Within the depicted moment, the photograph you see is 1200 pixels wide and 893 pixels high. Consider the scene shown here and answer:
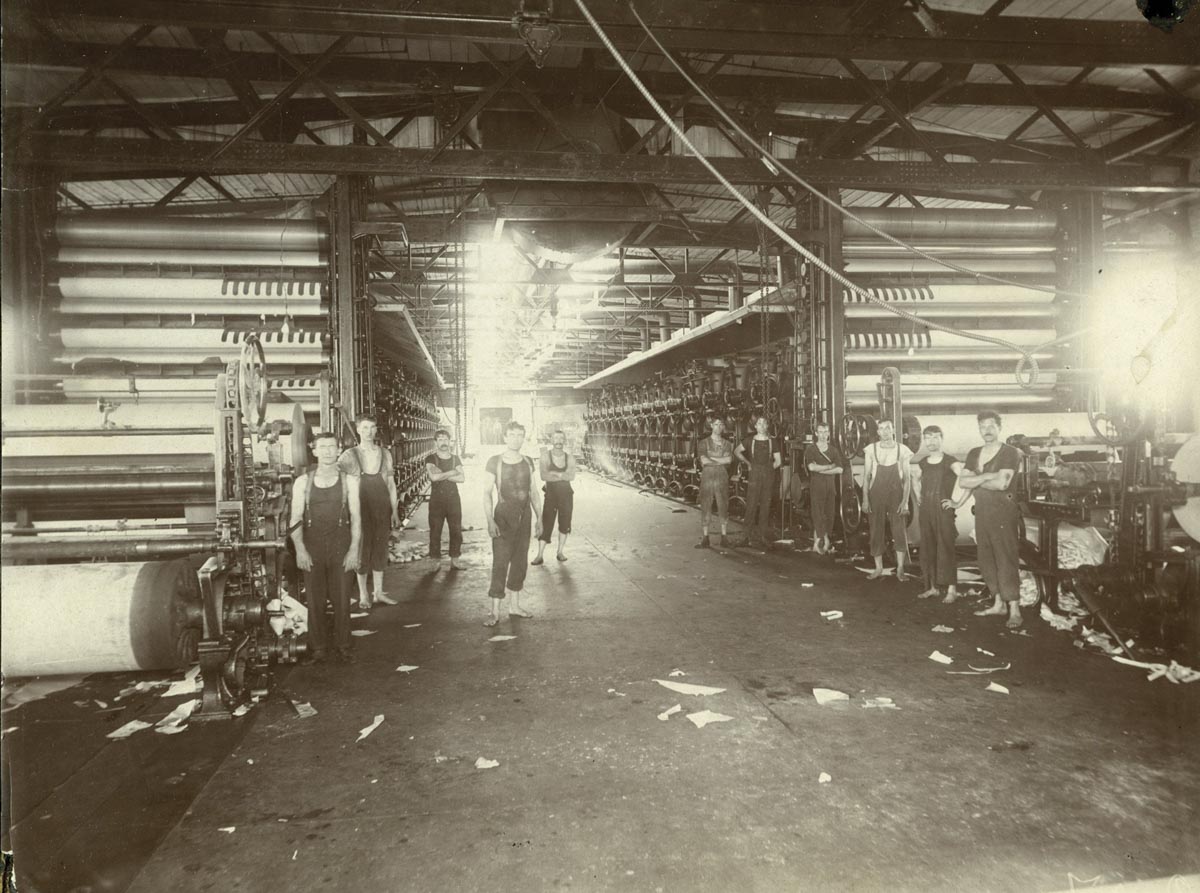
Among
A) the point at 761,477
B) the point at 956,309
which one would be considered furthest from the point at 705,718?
the point at 956,309

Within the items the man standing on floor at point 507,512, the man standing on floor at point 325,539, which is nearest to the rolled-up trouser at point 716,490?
the man standing on floor at point 507,512

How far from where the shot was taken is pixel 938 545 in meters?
6.45

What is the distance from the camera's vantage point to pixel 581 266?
12.6 meters

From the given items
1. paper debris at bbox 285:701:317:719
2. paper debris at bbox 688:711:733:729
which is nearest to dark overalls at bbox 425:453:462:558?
paper debris at bbox 285:701:317:719

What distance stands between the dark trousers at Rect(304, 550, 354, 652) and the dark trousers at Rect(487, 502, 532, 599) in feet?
3.98

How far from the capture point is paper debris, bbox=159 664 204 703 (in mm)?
4590

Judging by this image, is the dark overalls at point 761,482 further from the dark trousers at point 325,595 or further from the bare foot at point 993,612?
the dark trousers at point 325,595

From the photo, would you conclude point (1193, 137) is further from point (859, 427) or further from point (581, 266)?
point (581, 266)

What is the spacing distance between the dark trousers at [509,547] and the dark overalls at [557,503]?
92.0 inches

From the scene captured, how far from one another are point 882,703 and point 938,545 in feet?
9.15

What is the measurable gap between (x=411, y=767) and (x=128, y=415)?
14.8 feet

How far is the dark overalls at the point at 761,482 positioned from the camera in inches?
371

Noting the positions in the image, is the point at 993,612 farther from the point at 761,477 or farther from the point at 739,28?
the point at 739,28

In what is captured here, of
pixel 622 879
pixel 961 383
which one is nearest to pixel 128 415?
pixel 622 879
